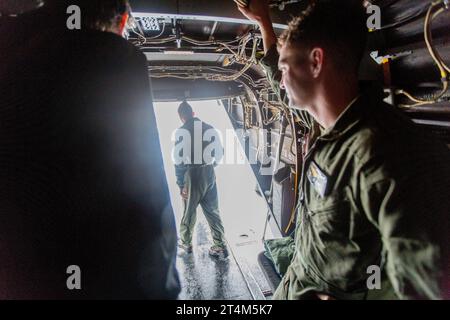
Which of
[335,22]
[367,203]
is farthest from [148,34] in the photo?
[367,203]

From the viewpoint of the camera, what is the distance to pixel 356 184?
118cm

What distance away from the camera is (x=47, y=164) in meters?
0.86

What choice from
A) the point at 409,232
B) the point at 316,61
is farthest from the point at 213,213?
the point at 409,232

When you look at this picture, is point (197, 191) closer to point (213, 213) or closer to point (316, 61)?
point (213, 213)

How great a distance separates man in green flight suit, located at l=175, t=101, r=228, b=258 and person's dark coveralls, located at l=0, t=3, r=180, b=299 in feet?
12.5

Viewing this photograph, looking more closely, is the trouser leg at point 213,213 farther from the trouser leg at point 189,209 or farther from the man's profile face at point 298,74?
the man's profile face at point 298,74

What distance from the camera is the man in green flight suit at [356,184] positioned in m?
1.00

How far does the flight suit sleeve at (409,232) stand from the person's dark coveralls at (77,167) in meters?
0.99

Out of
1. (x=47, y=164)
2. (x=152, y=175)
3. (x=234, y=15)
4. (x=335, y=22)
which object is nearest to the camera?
(x=47, y=164)

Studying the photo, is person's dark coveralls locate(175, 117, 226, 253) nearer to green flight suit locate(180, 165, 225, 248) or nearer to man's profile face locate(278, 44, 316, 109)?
green flight suit locate(180, 165, 225, 248)

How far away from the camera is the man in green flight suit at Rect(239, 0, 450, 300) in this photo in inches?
39.4

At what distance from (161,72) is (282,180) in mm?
3355

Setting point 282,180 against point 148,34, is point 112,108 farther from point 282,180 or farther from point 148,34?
point 282,180

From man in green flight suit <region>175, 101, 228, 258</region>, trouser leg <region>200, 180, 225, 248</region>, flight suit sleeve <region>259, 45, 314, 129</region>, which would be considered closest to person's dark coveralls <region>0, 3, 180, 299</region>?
flight suit sleeve <region>259, 45, 314, 129</region>
